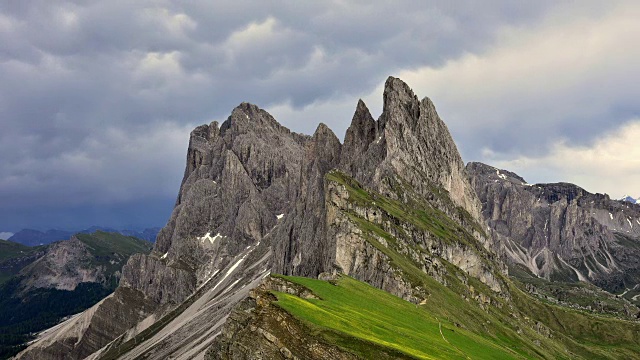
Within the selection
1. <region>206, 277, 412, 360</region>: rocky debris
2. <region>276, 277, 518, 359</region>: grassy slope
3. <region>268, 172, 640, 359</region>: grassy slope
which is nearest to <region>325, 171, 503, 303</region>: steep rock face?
<region>268, 172, 640, 359</region>: grassy slope

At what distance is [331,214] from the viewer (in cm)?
15312

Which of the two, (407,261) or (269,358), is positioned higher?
(407,261)

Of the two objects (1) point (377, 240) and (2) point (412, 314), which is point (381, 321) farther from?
(1) point (377, 240)

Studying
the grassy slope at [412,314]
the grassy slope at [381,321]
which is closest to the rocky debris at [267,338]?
the grassy slope at [381,321]

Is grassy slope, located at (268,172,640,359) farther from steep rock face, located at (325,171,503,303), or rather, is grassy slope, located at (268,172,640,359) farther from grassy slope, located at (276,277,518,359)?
steep rock face, located at (325,171,503,303)

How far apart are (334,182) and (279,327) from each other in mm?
113911

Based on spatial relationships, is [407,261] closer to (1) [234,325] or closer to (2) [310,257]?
(2) [310,257]

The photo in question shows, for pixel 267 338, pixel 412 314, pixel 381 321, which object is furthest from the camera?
pixel 412 314

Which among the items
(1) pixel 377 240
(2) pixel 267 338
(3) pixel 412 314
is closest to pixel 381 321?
(3) pixel 412 314

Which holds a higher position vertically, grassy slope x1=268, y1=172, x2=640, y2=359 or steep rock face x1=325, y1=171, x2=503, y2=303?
steep rock face x1=325, y1=171, x2=503, y2=303

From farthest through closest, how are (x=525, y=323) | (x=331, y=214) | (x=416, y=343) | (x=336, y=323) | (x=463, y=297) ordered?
1. (x=525, y=323)
2. (x=463, y=297)
3. (x=331, y=214)
4. (x=416, y=343)
5. (x=336, y=323)

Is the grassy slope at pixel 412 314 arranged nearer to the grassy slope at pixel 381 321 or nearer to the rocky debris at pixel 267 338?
the grassy slope at pixel 381 321

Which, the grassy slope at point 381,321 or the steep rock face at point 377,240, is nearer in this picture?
A: the grassy slope at point 381,321

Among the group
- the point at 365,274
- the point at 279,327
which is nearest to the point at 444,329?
the point at 365,274
